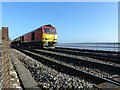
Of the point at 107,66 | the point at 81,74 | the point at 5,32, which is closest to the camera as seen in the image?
the point at 5,32

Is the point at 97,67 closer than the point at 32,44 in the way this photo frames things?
Yes

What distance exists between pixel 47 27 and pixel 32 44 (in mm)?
5930

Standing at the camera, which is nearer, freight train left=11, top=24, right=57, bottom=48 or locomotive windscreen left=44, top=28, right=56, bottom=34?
freight train left=11, top=24, right=57, bottom=48

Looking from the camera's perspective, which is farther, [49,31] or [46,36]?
[49,31]

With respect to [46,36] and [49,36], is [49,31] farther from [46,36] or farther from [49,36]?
[46,36]

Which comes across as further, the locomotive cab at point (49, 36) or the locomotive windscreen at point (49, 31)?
the locomotive windscreen at point (49, 31)

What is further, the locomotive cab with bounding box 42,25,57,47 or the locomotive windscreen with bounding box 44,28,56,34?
the locomotive windscreen with bounding box 44,28,56,34

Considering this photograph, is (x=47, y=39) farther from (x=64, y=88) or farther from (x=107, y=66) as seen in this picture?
(x=64, y=88)

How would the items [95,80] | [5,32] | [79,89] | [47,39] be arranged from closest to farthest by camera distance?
[5,32] < [79,89] < [95,80] < [47,39]

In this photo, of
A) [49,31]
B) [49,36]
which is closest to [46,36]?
[49,36]

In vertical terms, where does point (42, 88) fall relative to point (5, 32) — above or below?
below

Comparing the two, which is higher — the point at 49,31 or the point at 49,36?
the point at 49,31

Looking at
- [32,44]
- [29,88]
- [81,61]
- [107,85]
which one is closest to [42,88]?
[29,88]

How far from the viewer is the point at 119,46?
72.3ft
